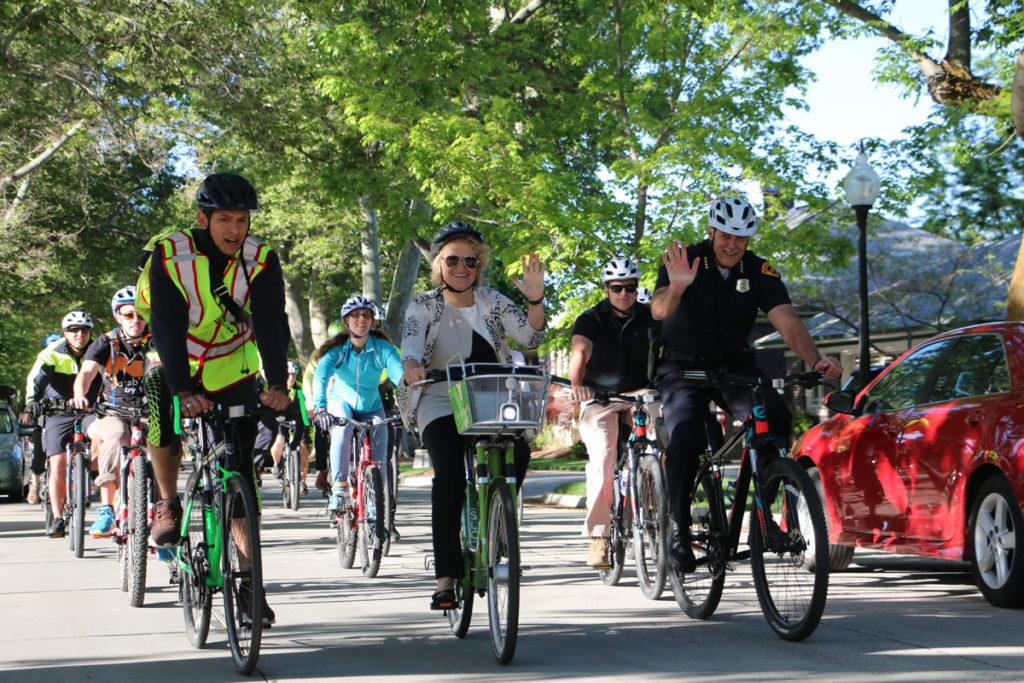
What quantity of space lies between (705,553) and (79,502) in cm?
645

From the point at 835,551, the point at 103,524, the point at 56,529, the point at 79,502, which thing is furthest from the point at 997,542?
the point at 56,529

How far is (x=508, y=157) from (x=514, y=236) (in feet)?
3.87

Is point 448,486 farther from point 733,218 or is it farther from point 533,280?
point 733,218

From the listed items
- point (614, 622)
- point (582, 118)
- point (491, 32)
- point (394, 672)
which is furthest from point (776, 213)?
point (394, 672)

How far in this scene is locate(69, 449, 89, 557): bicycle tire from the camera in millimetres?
11609

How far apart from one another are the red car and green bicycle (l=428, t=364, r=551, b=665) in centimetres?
236

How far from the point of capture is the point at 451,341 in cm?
686

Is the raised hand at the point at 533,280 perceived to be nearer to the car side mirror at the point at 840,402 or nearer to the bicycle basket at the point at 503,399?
the bicycle basket at the point at 503,399

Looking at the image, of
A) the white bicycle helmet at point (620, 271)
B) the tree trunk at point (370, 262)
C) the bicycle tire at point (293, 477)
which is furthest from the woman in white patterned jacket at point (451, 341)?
the tree trunk at point (370, 262)

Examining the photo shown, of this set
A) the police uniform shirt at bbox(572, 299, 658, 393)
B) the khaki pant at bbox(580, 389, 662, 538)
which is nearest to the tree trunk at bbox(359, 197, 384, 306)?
the police uniform shirt at bbox(572, 299, 658, 393)

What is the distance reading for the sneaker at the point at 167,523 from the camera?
6.68 metres

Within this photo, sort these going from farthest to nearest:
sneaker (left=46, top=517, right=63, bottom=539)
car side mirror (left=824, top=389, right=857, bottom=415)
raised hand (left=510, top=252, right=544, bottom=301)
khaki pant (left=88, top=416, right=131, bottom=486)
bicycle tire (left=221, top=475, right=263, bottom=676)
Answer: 1. sneaker (left=46, top=517, right=63, bottom=539)
2. khaki pant (left=88, top=416, right=131, bottom=486)
3. car side mirror (left=824, top=389, right=857, bottom=415)
4. raised hand (left=510, top=252, right=544, bottom=301)
5. bicycle tire (left=221, top=475, right=263, bottom=676)

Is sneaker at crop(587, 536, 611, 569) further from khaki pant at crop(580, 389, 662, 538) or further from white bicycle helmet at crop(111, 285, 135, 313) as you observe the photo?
white bicycle helmet at crop(111, 285, 135, 313)

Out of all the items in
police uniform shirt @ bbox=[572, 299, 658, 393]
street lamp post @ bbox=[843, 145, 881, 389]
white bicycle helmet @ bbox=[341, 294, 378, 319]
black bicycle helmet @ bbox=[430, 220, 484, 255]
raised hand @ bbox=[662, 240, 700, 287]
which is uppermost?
street lamp post @ bbox=[843, 145, 881, 389]
